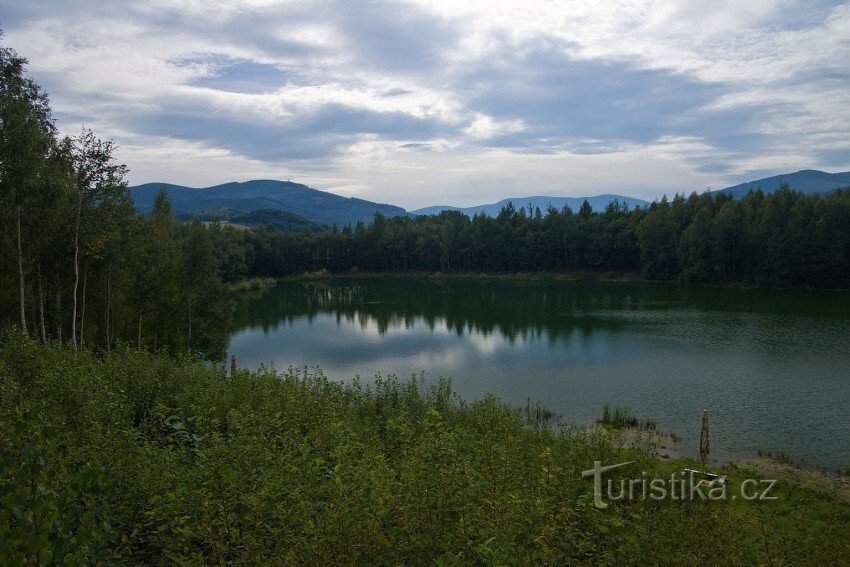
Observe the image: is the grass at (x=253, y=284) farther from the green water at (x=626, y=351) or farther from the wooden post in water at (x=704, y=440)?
the wooden post in water at (x=704, y=440)

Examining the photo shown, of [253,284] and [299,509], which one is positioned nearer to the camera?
[299,509]

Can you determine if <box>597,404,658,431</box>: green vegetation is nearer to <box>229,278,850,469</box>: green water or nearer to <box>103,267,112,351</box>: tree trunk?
<box>229,278,850,469</box>: green water

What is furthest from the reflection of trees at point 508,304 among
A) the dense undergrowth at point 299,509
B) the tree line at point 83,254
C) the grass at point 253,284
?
the dense undergrowth at point 299,509

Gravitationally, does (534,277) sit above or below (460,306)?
above

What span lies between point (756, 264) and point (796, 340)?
1467 inches

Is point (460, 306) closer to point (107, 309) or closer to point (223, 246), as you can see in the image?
point (107, 309)

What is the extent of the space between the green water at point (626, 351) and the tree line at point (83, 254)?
6.06 meters

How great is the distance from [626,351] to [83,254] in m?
29.8

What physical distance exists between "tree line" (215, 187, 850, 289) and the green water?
6.75 meters

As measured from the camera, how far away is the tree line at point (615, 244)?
63.7 meters

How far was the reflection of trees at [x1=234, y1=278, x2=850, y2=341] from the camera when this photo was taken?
46.9m

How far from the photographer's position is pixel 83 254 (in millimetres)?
22328

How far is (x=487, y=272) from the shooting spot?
318 ft

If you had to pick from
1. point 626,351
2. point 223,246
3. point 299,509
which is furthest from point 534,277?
point 299,509
